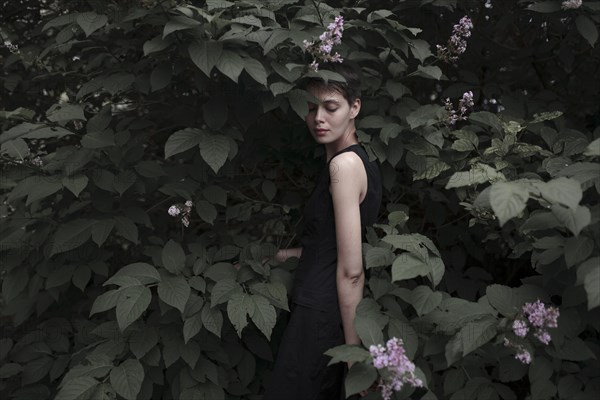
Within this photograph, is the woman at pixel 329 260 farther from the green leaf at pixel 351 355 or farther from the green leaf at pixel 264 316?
the green leaf at pixel 351 355

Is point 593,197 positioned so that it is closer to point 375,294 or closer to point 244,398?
point 375,294

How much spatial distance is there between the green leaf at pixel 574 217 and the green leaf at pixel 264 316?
3.39 ft

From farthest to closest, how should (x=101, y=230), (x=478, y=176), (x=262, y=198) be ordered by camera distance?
1. (x=262, y=198)
2. (x=101, y=230)
3. (x=478, y=176)

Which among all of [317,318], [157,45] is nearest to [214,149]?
[157,45]

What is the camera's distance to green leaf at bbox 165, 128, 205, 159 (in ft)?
7.84

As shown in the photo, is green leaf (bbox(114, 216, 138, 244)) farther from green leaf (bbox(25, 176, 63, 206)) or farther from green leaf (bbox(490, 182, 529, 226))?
green leaf (bbox(490, 182, 529, 226))

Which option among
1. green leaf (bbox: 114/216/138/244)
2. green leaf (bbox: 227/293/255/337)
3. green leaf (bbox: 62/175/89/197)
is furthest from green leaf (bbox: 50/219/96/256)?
green leaf (bbox: 227/293/255/337)

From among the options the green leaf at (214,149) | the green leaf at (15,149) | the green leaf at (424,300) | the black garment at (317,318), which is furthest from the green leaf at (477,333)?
the green leaf at (15,149)

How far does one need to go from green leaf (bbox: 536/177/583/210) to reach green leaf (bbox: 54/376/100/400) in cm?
171

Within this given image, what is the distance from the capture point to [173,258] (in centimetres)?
245

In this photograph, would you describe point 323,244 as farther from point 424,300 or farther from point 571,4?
point 571,4

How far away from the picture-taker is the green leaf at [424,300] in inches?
81.9

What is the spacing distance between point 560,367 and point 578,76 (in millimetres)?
2144

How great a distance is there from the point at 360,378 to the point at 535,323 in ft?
1.89
